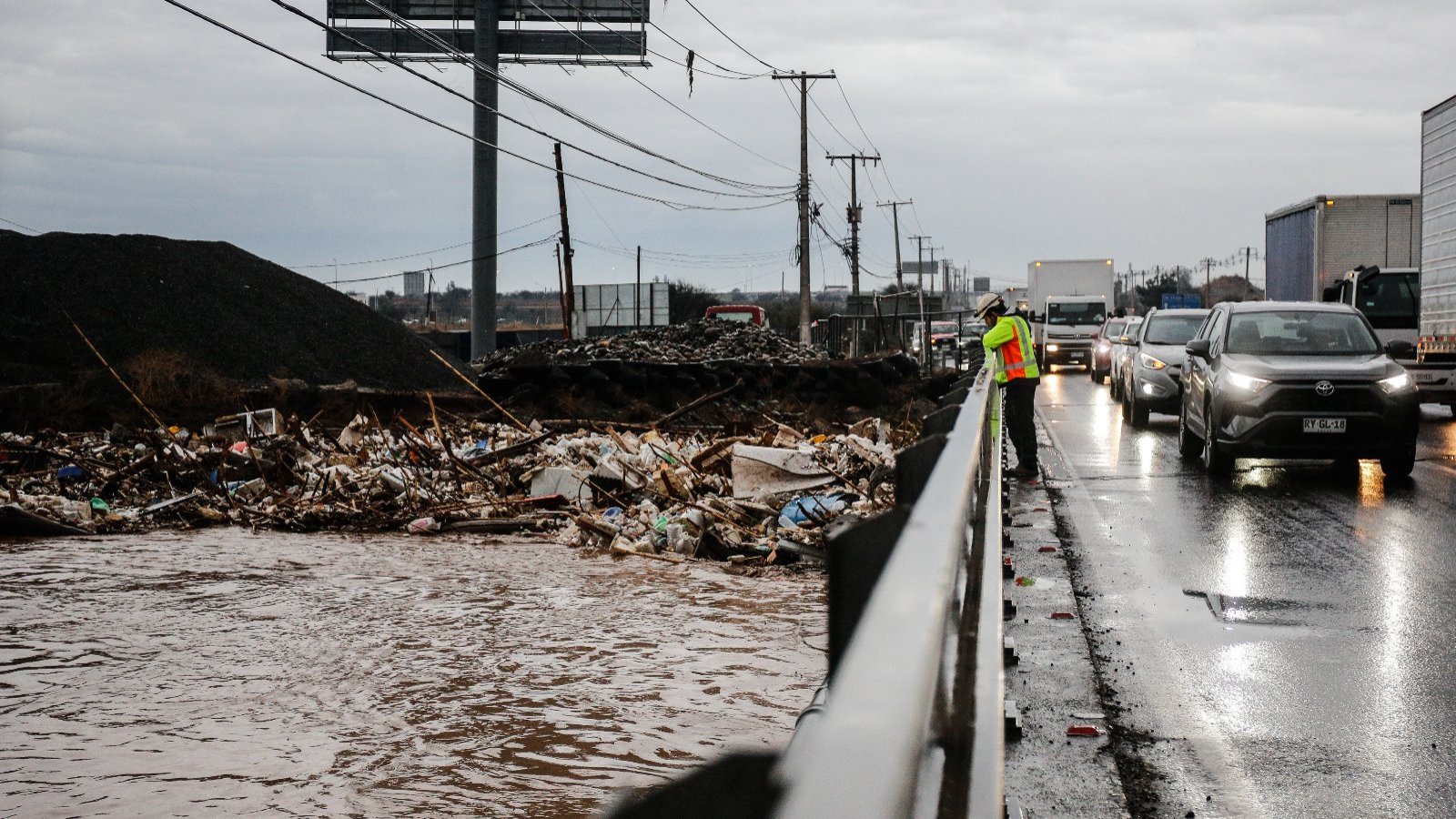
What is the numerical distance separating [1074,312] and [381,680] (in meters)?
39.0

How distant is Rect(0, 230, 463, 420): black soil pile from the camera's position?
1054 inches

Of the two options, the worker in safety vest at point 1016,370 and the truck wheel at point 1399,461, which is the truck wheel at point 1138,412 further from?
the truck wheel at point 1399,461

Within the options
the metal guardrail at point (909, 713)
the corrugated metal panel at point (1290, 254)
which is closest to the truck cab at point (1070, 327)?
the corrugated metal panel at point (1290, 254)

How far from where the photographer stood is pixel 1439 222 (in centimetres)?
2008

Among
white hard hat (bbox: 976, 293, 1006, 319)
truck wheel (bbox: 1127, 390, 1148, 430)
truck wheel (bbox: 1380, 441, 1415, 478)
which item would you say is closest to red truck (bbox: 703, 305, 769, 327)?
truck wheel (bbox: 1127, 390, 1148, 430)

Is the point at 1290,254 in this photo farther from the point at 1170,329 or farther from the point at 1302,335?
the point at 1302,335

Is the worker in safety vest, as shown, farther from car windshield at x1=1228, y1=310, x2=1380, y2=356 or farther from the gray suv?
the gray suv

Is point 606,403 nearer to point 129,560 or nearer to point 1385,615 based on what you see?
point 129,560

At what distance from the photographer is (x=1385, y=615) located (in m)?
7.42

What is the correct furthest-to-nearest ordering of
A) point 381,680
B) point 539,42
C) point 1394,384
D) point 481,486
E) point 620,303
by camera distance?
point 620,303 → point 539,42 → point 481,486 → point 1394,384 → point 381,680

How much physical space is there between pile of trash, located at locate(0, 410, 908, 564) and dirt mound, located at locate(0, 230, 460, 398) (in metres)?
9.04

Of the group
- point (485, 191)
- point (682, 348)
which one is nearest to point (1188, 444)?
point (682, 348)

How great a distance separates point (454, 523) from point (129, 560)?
115 inches

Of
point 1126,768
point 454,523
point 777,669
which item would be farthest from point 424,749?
point 454,523
